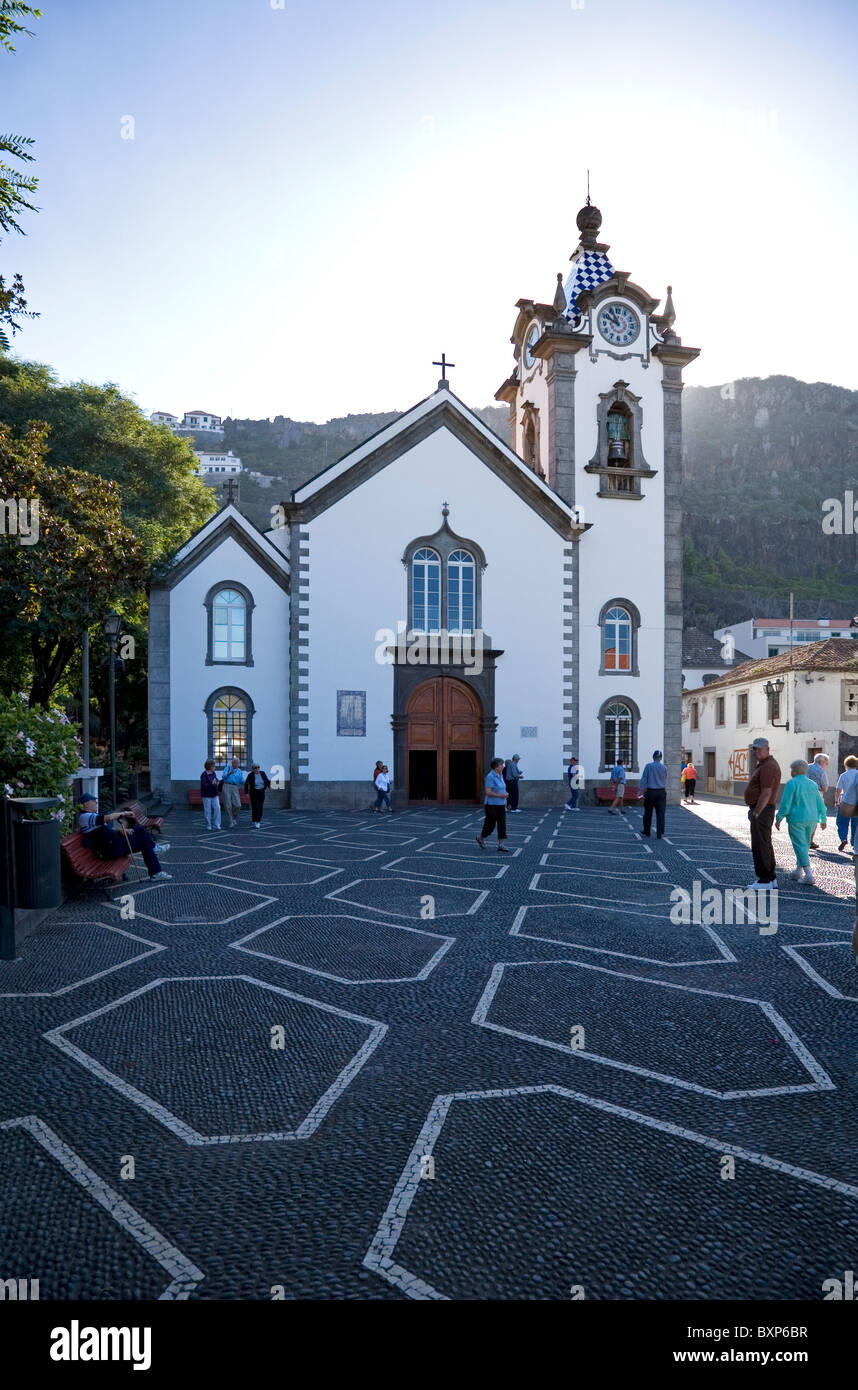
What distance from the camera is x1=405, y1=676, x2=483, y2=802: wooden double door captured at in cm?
2569

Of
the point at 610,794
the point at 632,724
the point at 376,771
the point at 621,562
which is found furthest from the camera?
the point at 621,562

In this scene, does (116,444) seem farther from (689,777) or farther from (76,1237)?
(76,1237)

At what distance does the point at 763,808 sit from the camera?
10812 millimetres

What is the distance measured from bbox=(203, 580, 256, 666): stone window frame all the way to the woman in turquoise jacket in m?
16.8

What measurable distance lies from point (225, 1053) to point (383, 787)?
60.0 ft

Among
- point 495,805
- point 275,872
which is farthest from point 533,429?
point 275,872

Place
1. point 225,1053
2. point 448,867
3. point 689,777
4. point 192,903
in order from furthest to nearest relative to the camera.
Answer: point 689,777 < point 448,867 < point 192,903 < point 225,1053

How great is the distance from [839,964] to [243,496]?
368 feet

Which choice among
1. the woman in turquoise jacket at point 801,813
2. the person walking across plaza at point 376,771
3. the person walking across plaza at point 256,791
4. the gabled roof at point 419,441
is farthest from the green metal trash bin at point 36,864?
the gabled roof at point 419,441

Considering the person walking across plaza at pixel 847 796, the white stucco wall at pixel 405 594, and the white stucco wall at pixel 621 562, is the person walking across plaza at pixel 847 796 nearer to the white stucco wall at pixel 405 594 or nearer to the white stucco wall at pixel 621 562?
the white stucco wall at pixel 405 594

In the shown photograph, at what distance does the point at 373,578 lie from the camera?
82.8 feet

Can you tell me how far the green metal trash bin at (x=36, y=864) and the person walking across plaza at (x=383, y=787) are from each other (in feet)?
56.3

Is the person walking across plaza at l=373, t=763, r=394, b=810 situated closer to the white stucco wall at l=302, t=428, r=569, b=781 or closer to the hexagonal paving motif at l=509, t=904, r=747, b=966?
the white stucco wall at l=302, t=428, r=569, b=781
